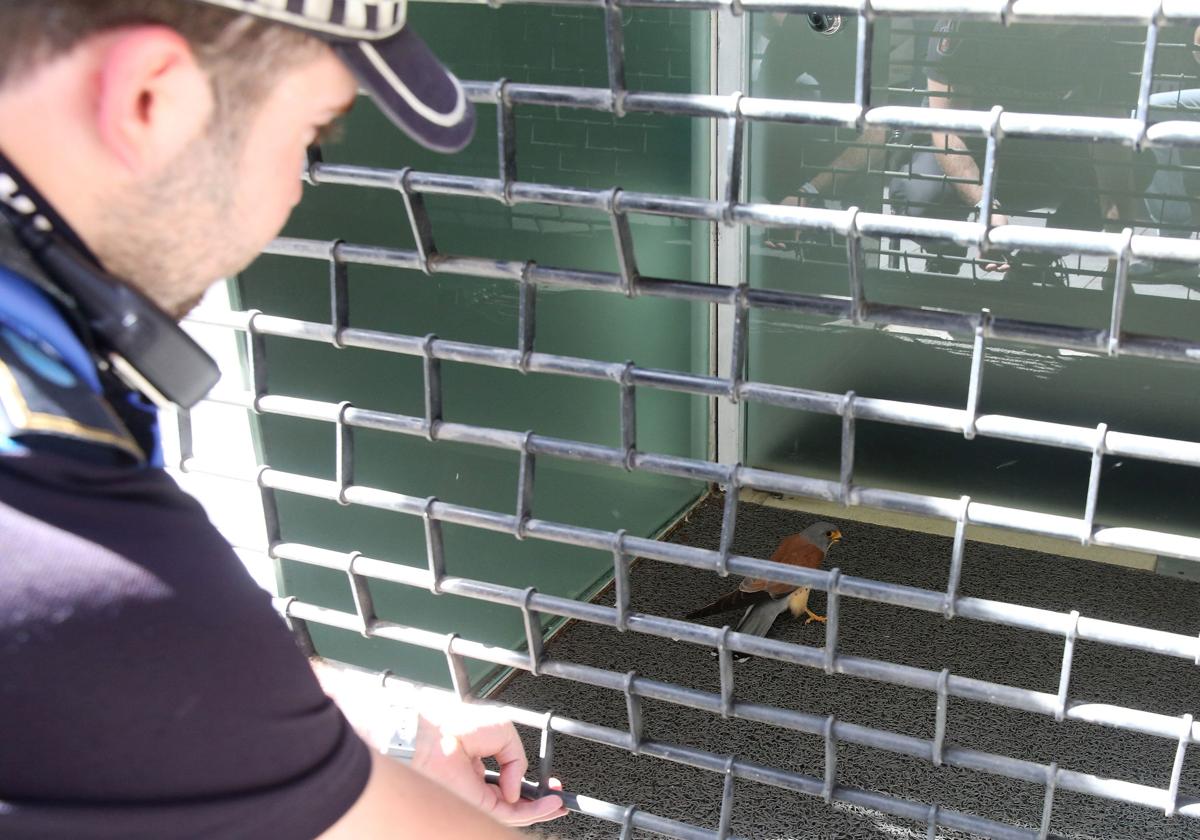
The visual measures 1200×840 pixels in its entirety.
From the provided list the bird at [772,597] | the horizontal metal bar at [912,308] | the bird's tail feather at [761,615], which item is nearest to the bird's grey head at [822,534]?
the bird at [772,597]

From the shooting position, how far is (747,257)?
2.94 m

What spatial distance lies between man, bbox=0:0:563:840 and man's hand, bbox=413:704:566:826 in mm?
470

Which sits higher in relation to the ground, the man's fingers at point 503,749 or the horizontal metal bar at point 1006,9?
the horizontal metal bar at point 1006,9

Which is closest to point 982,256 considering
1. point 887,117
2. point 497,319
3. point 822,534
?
point 822,534

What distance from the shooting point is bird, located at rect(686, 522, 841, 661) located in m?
2.53

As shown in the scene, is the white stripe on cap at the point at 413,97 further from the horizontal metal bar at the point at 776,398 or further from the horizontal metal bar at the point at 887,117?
the horizontal metal bar at the point at 776,398

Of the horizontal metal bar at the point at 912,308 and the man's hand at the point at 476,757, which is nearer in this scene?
the horizontal metal bar at the point at 912,308

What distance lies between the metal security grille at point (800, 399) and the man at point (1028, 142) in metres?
1.39

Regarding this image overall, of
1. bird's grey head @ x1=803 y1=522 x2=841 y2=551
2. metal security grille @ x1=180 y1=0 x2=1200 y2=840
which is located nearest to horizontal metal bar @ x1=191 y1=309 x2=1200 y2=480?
metal security grille @ x1=180 y1=0 x2=1200 y2=840

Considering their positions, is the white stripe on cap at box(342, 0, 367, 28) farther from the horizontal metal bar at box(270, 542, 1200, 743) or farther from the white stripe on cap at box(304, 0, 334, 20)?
the horizontal metal bar at box(270, 542, 1200, 743)

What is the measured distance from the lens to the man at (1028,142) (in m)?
2.37

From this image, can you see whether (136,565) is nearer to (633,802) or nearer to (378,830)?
(378,830)

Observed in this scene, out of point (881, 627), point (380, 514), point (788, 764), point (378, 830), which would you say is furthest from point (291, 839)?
point (881, 627)

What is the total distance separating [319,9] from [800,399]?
60cm
